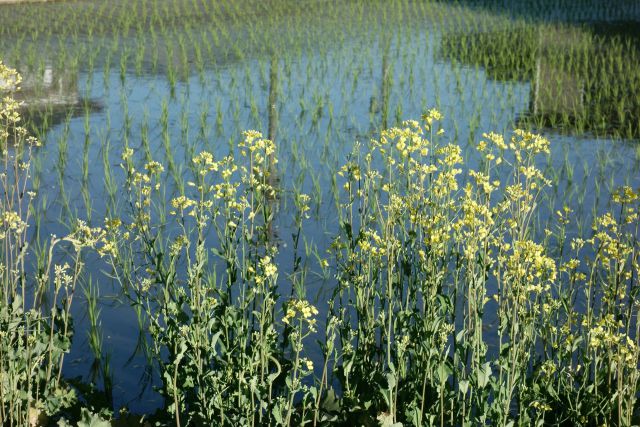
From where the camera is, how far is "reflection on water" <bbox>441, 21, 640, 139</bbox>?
9.97 metres

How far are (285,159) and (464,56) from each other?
6330 mm

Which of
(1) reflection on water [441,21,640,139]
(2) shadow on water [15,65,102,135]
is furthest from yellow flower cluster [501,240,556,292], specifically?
(1) reflection on water [441,21,640,139]

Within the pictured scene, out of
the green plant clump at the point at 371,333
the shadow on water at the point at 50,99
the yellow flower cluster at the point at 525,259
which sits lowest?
the shadow on water at the point at 50,99

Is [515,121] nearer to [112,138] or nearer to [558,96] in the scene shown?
[558,96]

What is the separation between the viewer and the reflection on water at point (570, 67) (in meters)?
9.97

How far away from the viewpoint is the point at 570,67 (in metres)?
12.8

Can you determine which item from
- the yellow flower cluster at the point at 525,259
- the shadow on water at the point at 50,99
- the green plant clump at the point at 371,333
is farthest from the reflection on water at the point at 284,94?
the yellow flower cluster at the point at 525,259

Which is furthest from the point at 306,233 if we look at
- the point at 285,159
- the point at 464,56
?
the point at 464,56

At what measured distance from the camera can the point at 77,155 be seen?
805 centimetres

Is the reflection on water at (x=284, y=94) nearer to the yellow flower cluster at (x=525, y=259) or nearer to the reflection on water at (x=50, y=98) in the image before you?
the reflection on water at (x=50, y=98)

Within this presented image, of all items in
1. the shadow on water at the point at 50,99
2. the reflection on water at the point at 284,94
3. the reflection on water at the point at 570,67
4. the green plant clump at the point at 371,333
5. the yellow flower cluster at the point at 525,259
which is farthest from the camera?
the reflection on water at the point at 570,67

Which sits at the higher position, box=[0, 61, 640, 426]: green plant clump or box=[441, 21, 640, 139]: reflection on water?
box=[0, 61, 640, 426]: green plant clump

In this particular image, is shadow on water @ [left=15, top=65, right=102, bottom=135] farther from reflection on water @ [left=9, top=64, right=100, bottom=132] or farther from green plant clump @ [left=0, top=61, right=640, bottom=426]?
green plant clump @ [left=0, top=61, right=640, bottom=426]

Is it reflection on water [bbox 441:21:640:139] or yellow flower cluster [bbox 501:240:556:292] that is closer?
yellow flower cluster [bbox 501:240:556:292]
